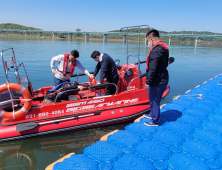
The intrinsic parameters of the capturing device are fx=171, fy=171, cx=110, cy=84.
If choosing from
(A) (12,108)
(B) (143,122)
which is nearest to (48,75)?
(A) (12,108)

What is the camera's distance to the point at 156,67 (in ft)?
9.25

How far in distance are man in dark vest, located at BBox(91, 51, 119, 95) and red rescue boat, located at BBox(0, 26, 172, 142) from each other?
0.79 feet

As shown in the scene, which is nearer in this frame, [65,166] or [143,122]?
[65,166]

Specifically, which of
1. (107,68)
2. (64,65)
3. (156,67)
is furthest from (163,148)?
(64,65)

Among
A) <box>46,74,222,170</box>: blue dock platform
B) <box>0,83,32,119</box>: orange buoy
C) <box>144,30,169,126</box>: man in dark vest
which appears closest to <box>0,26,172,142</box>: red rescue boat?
<box>0,83,32,119</box>: orange buoy

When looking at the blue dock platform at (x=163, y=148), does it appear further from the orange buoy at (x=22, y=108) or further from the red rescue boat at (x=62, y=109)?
the orange buoy at (x=22, y=108)

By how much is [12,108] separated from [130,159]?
2714 millimetres

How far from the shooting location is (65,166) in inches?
90.1

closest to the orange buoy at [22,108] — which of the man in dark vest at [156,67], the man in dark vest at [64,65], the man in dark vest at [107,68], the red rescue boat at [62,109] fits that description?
the red rescue boat at [62,109]

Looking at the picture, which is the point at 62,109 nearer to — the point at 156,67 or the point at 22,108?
the point at 22,108

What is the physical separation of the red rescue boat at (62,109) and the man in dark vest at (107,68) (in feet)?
0.79

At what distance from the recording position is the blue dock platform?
2367 millimetres

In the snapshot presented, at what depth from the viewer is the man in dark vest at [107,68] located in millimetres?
4059

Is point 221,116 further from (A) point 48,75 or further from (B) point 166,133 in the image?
(A) point 48,75
